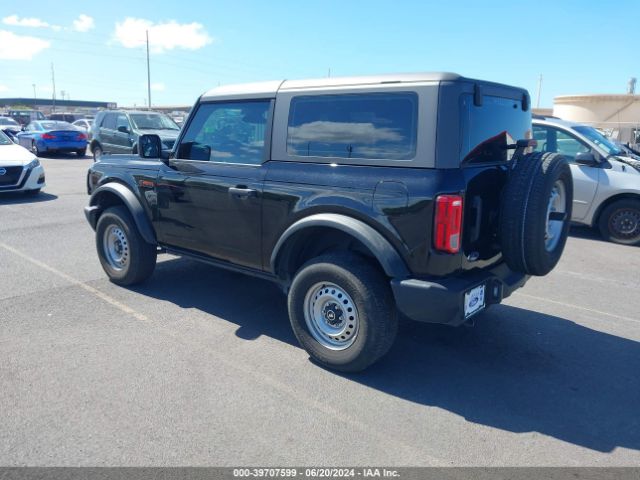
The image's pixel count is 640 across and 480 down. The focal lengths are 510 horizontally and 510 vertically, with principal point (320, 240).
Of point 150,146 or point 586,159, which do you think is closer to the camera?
point 150,146

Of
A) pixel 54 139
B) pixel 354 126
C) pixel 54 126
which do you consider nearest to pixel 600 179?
pixel 354 126

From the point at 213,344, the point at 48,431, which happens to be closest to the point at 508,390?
the point at 213,344

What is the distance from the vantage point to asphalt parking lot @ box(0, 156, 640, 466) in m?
2.83

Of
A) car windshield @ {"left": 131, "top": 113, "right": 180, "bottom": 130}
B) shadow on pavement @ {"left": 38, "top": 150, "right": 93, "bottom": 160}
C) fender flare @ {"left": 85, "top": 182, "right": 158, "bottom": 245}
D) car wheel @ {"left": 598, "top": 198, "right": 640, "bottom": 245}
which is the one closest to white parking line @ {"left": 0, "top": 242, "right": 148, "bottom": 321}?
fender flare @ {"left": 85, "top": 182, "right": 158, "bottom": 245}

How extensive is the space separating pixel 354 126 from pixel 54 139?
780 inches

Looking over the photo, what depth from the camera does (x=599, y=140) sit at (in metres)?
8.06

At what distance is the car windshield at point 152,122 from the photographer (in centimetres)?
1504

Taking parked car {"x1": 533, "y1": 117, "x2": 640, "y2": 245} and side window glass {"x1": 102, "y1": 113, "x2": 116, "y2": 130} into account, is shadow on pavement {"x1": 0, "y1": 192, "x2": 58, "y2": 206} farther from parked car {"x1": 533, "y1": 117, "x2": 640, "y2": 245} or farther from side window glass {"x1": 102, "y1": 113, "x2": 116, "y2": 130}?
parked car {"x1": 533, "y1": 117, "x2": 640, "y2": 245}

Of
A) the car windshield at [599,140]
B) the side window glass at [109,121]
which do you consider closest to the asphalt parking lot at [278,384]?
the car windshield at [599,140]

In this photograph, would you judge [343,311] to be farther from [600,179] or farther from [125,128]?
[125,128]

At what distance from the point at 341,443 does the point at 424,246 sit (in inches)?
49.8

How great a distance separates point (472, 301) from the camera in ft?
10.8

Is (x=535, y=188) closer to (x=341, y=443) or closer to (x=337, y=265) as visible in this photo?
(x=337, y=265)

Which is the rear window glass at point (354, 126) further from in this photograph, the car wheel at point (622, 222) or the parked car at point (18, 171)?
the parked car at point (18, 171)
